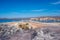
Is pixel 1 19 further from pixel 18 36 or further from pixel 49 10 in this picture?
pixel 49 10

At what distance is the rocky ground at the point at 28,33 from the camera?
264 centimetres

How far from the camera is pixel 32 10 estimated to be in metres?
2.73

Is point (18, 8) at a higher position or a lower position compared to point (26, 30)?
higher

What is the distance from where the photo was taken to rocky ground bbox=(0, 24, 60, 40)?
104 inches

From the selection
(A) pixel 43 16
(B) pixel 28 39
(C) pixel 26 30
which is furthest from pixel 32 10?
(B) pixel 28 39

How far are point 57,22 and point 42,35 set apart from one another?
410mm

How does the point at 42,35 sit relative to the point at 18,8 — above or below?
below

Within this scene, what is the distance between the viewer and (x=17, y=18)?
2732 mm

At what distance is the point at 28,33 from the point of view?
273cm

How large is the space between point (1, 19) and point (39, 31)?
85 cm

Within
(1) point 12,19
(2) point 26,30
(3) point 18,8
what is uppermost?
(3) point 18,8

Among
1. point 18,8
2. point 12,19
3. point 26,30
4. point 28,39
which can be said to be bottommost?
point 28,39

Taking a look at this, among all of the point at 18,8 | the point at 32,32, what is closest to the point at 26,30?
the point at 32,32

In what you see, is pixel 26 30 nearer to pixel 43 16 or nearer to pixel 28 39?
pixel 28 39
